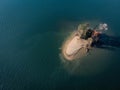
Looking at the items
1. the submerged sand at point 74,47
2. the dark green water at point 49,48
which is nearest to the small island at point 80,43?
the submerged sand at point 74,47

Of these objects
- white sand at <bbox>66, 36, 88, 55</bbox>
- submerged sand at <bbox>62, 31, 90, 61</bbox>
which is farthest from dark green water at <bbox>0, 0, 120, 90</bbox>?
white sand at <bbox>66, 36, 88, 55</bbox>

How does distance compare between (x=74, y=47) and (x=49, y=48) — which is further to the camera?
(x=49, y=48)

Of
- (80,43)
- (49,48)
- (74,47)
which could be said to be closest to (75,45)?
(74,47)

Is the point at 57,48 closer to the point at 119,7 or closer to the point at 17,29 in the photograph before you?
the point at 17,29

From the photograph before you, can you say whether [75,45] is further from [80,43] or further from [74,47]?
[80,43]

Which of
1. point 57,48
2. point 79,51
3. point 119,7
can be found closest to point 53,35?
point 57,48

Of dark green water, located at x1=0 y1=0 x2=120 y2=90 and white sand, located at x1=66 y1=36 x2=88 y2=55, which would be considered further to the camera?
white sand, located at x1=66 y1=36 x2=88 y2=55

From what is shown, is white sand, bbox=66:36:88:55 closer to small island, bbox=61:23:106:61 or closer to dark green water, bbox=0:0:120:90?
small island, bbox=61:23:106:61
